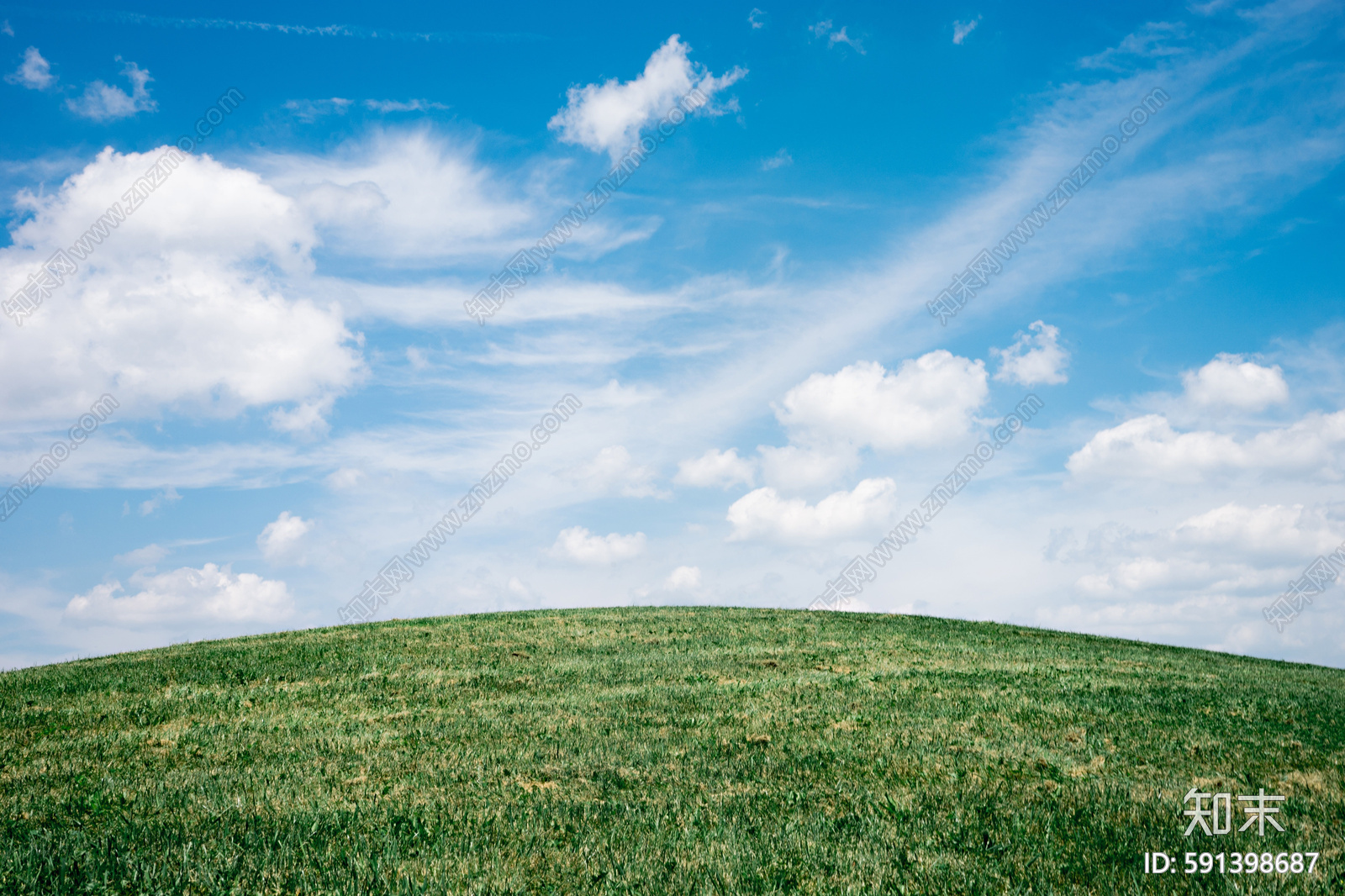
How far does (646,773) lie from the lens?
11375 mm

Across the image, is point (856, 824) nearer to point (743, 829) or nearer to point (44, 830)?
point (743, 829)

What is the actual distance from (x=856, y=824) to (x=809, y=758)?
3226mm

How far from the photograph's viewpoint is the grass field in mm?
7797

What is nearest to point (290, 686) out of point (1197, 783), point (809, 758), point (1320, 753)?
point (809, 758)

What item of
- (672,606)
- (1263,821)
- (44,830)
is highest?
(672,606)

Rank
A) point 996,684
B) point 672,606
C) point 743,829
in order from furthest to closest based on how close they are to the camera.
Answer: point 672,606, point 996,684, point 743,829

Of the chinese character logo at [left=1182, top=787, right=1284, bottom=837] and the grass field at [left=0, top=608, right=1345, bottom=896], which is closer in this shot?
the grass field at [left=0, top=608, right=1345, bottom=896]

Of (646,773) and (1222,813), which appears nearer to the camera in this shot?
(1222,813)

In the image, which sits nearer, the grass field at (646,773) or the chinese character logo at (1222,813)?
the grass field at (646,773)

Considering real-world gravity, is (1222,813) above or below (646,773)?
above

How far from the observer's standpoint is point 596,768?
11.7 m

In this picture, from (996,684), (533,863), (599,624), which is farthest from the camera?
(599,624)

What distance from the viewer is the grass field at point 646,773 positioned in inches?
307

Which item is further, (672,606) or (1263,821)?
(672,606)
